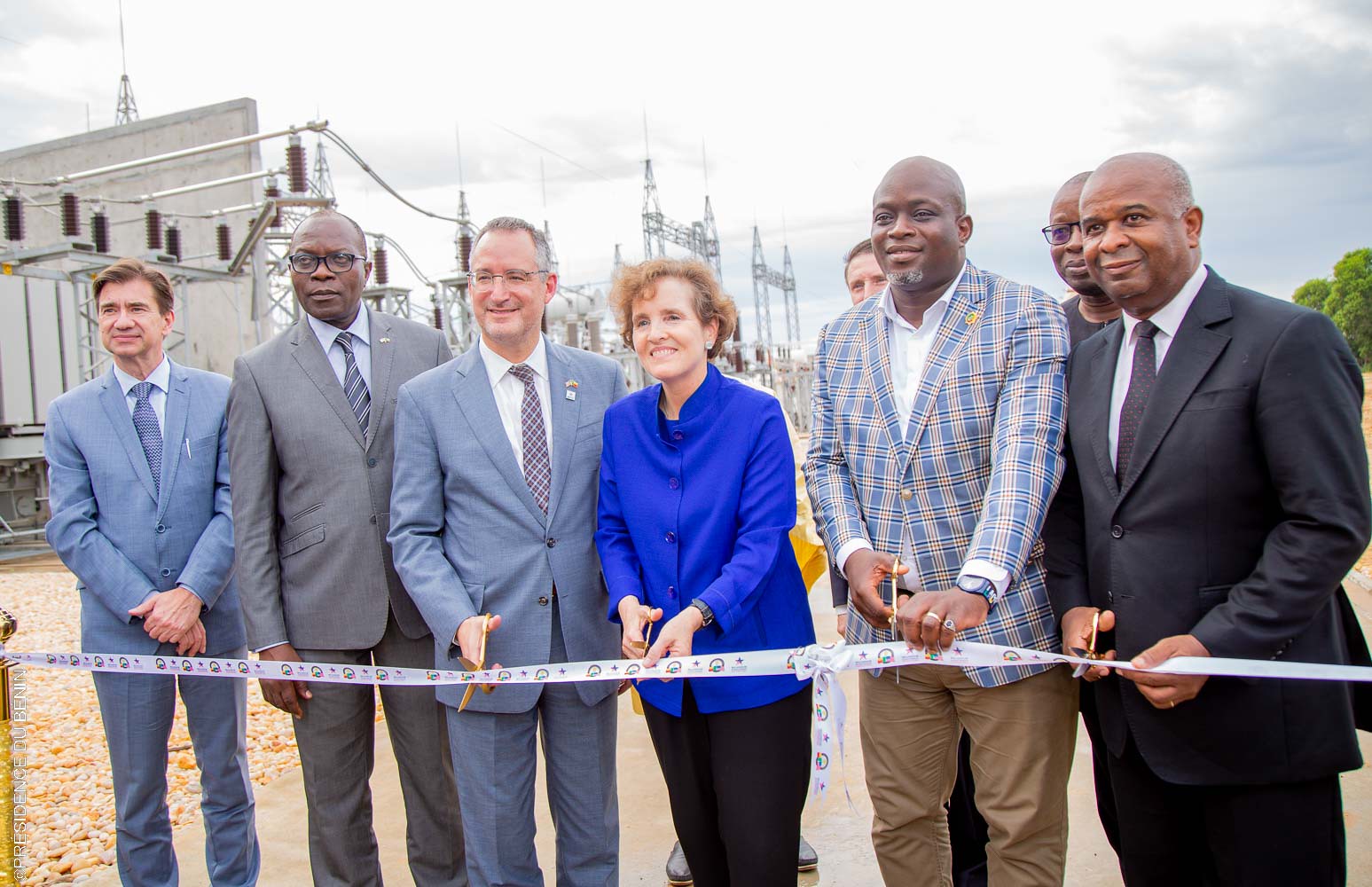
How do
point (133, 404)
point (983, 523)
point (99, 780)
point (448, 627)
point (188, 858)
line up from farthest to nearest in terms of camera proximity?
1. point (99, 780)
2. point (188, 858)
3. point (133, 404)
4. point (448, 627)
5. point (983, 523)

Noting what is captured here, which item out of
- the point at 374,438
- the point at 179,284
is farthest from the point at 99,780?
the point at 179,284

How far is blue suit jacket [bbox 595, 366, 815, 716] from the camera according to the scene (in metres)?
2.66

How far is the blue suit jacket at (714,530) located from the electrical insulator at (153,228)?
53.2ft

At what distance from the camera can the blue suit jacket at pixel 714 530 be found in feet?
8.73

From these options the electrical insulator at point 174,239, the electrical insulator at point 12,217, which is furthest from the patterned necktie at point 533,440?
the electrical insulator at point 174,239

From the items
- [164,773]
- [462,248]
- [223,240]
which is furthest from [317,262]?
[223,240]

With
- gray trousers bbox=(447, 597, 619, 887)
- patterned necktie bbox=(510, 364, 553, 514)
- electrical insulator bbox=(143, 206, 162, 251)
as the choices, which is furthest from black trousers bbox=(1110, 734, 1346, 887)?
electrical insulator bbox=(143, 206, 162, 251)

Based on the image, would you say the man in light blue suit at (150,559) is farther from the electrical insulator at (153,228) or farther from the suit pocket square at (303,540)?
→ the electrical insulator at (153,228)

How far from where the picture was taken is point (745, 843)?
2641 mm

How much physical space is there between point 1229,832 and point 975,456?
3.68ft

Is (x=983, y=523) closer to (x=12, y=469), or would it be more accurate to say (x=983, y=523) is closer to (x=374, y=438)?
(x=374, y=438)

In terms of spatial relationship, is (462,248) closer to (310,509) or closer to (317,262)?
(317,262)

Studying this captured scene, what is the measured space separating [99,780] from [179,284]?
1266cm

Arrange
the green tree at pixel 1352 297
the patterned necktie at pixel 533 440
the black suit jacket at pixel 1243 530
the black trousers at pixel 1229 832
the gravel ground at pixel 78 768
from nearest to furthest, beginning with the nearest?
the black suit jacket at pixel 1243 530 → the black trousers at pixel 1229 832 → the patterned necktie at pixel 533 440 → the gravel ground at pixel 78 768 → the green tree at pixel 1352 297
